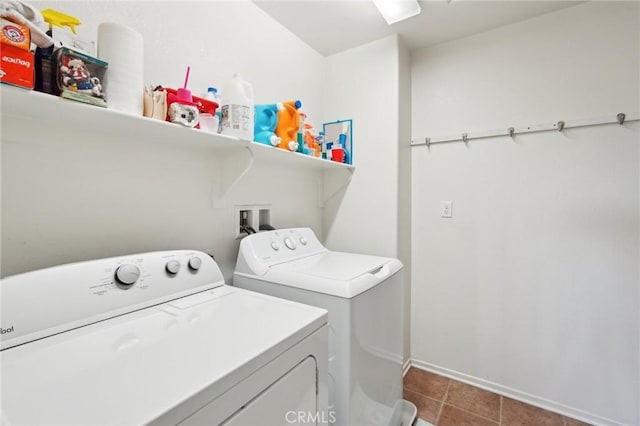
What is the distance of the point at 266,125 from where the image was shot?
1471 millimetres

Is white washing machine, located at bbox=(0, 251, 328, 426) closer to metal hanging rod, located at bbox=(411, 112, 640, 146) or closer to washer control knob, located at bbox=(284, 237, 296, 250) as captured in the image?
washer control knob, located at bbox=(284, 237, 296, 250)

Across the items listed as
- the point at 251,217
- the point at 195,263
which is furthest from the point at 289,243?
the point at 195,263

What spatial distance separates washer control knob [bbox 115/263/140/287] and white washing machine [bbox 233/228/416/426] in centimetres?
52

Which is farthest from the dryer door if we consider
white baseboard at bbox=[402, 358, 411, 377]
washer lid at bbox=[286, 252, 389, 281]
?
white baseboard at bbox=[402, 358, 411, 377]

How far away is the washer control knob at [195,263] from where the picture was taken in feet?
3.68

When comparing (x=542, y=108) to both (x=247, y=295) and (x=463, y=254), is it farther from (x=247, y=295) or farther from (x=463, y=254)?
(x=247, y=295)

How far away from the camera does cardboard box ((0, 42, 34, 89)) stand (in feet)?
2.13

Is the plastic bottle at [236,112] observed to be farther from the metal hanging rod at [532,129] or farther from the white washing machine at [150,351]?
the metal hanging rod at [532,129]

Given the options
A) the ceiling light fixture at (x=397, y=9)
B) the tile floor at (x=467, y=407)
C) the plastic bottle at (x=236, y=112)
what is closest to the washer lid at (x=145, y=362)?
the plastic bottle at (x=236, y=112)

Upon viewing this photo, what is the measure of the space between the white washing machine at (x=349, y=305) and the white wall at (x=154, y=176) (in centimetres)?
26

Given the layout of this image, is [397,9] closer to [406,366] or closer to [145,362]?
[145,362]

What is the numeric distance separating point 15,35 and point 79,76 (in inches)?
5.2

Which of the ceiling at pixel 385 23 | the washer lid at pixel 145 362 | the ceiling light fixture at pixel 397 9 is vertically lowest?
the washer lid at pixel 145 362

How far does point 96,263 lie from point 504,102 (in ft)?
7.94
